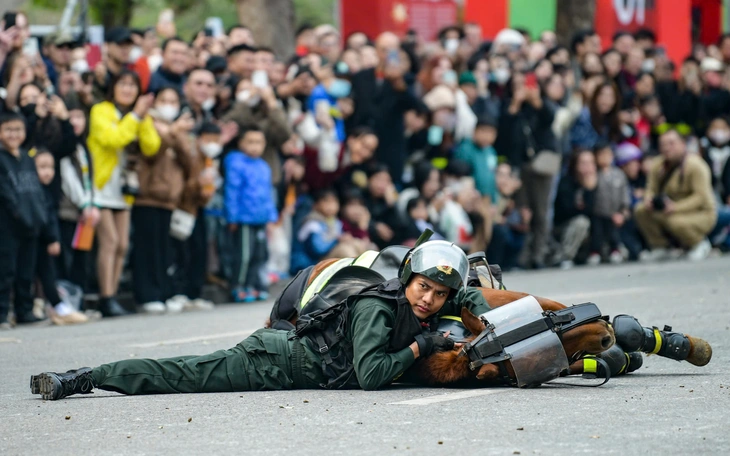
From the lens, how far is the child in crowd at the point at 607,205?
18.5m

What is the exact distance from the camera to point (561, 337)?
22.9 ft

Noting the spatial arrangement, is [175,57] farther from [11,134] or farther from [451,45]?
[451,45]

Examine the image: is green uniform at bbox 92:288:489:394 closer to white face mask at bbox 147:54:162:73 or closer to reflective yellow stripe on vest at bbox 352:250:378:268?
reflective yellow stripe on vest at bbox 352:250:378:268

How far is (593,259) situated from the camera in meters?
18.5

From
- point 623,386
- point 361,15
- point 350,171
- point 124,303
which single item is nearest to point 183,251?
point 124,303

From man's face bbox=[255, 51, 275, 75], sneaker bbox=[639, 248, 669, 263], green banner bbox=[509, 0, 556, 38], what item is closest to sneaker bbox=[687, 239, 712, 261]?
sneaker bbox=[639, 248, 669, 263]

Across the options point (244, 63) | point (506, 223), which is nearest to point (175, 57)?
point (244, 63)

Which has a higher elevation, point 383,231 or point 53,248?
point 53,248

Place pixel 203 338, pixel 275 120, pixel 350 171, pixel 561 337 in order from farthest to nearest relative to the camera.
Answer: pixel 350 171 → pixel 275 120 → pixel 203 338 → pixel 561 337

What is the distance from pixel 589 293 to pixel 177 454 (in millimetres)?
8328

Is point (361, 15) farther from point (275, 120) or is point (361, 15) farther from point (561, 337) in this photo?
point (561, 337)

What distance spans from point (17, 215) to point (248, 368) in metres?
5.16

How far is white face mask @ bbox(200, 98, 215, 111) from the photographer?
1378 centimetres

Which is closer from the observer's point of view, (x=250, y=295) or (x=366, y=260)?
(x=366, y=260)
